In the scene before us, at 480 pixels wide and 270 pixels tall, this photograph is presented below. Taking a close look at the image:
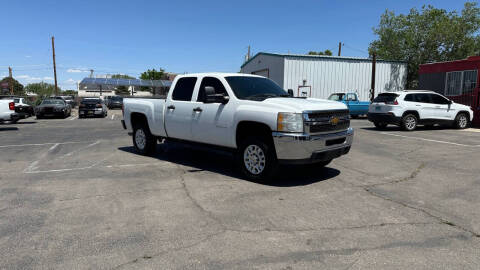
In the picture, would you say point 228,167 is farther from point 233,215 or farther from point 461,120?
point 461,120

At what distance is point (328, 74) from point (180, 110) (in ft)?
77.0

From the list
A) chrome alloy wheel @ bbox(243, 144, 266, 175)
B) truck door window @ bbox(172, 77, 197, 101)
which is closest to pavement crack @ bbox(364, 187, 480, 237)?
chrome alloy wheel @ bbox(243, 144, 266, 175)

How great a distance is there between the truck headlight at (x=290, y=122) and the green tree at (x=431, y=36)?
1481 inches

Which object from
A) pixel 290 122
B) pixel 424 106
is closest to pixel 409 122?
pixel 424 106

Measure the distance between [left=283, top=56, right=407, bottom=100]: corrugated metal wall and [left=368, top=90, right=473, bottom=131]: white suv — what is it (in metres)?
13.3

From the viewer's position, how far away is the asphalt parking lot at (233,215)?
3.26 m

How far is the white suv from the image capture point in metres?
14.3

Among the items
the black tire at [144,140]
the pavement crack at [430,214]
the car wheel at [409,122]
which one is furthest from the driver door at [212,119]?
the car wheel at [409,122]

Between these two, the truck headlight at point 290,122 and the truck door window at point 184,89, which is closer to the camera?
the truck headlight at point 290,122

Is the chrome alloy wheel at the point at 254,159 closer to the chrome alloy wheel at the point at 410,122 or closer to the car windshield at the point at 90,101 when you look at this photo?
the chrome alloy wheel at the point at 410,122

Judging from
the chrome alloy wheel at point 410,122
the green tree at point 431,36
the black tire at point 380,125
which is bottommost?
the black tire at point 380,125

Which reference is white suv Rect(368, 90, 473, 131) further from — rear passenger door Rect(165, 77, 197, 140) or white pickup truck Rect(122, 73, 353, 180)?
rear passenger door Rect(165, 77, 197, 140)

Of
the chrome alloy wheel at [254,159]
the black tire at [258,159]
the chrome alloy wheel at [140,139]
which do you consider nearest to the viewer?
the black tire at [258,159]

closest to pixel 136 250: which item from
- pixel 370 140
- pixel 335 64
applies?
pixel 370 140
